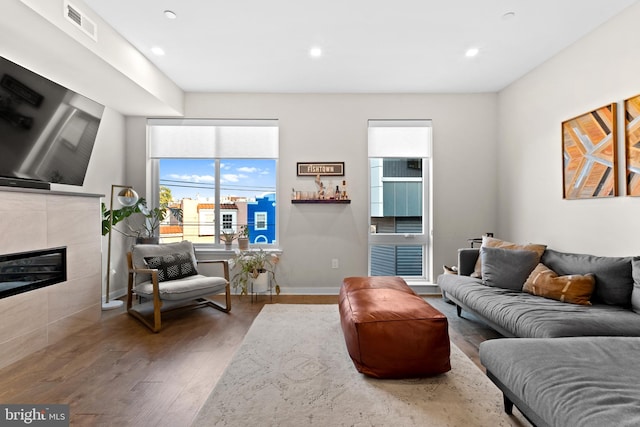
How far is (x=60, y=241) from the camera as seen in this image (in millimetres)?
2908

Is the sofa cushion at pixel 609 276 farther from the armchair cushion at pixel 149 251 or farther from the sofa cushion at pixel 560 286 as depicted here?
the armchair cushion at pixel 149 251

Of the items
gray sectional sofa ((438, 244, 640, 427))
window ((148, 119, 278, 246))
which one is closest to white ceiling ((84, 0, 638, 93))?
window ((148, 119, 278, 246))

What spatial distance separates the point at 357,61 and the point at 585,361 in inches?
125

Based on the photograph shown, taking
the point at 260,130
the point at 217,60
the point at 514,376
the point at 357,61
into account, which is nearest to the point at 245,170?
the point at 260,130

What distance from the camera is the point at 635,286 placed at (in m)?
2.27

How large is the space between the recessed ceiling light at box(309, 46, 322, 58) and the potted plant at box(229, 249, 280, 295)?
2.43 meters

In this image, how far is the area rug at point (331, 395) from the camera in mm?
1685

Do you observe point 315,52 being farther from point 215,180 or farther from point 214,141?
point 215,180

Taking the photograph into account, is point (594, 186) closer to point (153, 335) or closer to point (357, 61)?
point (357, 61)

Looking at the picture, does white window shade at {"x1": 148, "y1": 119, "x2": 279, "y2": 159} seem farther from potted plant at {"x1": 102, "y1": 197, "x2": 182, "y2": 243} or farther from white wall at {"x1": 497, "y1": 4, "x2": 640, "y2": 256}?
white wall at {"x1": 497, "y1": 4, "x2": 640, "y2": 256}

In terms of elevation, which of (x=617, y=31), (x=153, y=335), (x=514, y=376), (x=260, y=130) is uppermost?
(x=617, y=31)

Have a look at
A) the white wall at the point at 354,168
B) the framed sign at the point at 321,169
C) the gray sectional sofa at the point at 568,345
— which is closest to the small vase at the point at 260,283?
the white wall at the point at 354,168

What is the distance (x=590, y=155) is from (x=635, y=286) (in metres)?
1.23

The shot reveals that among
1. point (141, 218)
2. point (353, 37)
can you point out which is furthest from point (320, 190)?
point (141, 218)
